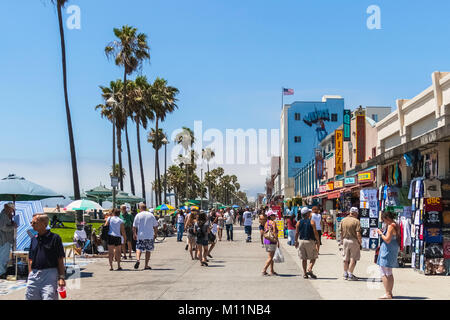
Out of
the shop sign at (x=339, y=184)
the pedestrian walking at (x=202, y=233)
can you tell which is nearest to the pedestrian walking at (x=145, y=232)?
the pedestrian walking at (x=202, y=233)

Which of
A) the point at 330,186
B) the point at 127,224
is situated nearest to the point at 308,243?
the point at 127,224

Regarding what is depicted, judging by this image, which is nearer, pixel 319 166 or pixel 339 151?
pixel 339 151

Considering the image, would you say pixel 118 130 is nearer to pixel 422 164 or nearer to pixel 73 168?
pixel 73 168

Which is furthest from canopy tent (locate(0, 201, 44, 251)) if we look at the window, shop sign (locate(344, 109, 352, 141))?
the window

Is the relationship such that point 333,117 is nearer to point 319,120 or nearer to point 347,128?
point 319,120

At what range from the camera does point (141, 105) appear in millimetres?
48812

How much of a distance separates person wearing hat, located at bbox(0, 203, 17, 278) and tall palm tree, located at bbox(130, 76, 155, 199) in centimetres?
3475

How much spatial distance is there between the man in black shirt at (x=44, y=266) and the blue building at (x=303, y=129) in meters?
83.4

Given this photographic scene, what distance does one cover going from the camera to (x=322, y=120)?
296 ft

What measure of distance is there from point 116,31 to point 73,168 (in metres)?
14.3

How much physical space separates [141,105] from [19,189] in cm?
3560

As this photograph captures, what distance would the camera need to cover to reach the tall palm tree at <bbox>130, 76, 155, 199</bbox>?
47812 mm

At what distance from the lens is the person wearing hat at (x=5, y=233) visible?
13281 millimetres
